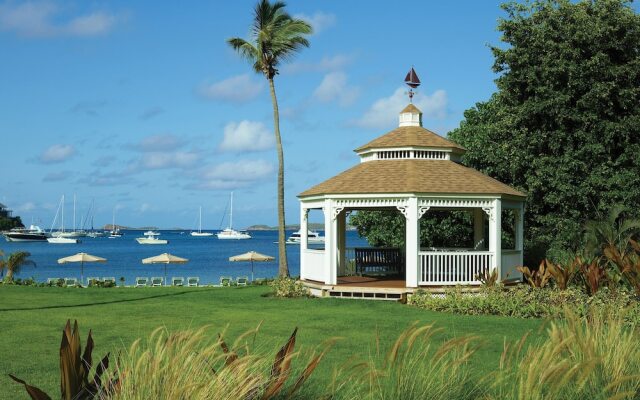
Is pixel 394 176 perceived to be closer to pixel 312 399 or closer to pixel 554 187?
pixel 554 187

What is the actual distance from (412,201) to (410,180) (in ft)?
2.70

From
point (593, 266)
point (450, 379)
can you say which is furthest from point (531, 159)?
point (450, 379)

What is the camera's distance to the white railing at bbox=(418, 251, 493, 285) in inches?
860

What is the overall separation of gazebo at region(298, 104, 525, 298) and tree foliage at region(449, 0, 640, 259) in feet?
12.0

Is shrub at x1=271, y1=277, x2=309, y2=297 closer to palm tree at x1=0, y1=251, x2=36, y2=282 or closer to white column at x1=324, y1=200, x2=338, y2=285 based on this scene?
white column at x1=324, y1=200, x2=338, y2=285

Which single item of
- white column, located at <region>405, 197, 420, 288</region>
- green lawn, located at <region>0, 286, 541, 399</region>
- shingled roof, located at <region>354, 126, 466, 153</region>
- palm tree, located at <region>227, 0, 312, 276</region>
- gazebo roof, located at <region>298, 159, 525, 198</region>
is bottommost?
green lawn, located at <region>0, 286, 541, 399</region>

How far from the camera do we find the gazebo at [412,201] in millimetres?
22047

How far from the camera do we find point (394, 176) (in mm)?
23266

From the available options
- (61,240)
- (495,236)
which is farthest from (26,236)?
(495,236)

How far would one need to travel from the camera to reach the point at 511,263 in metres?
23.4

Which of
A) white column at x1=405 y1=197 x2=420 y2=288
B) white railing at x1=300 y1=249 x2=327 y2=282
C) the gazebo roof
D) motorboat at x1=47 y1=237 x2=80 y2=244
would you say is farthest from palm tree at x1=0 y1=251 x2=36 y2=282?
motorboat at x1=47 y1=237 x2=80 y2=244

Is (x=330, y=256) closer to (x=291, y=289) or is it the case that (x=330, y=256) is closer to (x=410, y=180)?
(x=291, y=289)

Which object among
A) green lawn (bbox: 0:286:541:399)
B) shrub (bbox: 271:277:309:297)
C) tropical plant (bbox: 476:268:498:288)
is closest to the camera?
green lawn (bbox: 0:286:541:399)

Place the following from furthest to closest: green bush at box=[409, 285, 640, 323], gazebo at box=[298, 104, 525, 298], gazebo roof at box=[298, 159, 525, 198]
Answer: gazebo roof at box=[298, 159, 525, 198]
gazebo at box=[298, 104, 525, 298]
green bush at box=[409, 285, 640, 323]
